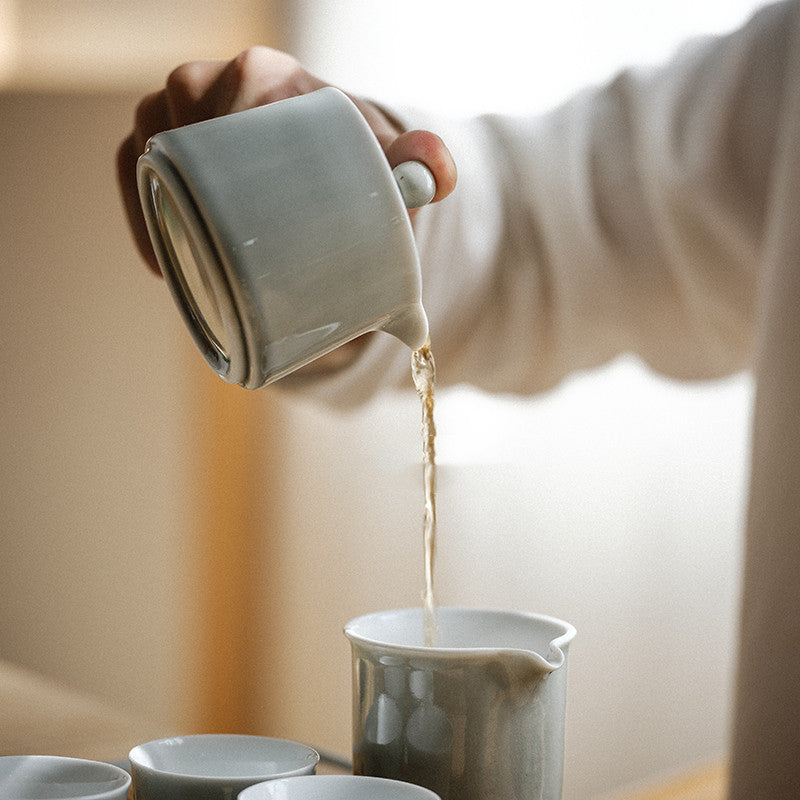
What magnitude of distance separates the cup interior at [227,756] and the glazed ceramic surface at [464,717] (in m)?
0.04

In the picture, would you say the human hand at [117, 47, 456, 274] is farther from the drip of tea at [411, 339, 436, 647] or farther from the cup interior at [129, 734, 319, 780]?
the cup interior at [129, 734, 319, 780]

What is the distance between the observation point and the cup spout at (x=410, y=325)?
40cm

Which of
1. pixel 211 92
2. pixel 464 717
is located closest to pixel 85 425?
pixel 211 92

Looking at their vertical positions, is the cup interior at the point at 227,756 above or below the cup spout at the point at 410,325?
below

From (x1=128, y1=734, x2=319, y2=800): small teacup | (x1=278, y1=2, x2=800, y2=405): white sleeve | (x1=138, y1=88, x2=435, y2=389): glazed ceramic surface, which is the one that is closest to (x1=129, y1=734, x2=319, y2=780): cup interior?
(x1=128, y1=734, x2=319, y2=800): small teacup

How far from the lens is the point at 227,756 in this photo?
459 mm

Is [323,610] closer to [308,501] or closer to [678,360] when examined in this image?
[308,501]

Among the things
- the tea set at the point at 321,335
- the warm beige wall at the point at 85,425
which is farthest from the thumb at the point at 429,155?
the warm beige wall at the point at 85,425

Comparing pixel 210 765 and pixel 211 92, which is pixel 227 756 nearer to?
pixel 210 765

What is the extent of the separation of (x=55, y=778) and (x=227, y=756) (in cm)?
8

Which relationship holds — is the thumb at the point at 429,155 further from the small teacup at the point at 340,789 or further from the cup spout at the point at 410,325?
the small teacup at the point at 340,789

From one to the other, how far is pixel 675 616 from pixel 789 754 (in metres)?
0.98

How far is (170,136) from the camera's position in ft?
1.12

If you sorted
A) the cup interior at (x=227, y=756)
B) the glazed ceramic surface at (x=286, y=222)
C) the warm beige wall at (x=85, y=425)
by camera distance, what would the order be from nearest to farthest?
1. the glazed ceramic surface at (x=286, y=222)
2. the cup interior at (x=227, y=756)
3. the warm beige wall at (x=85, y=425)
